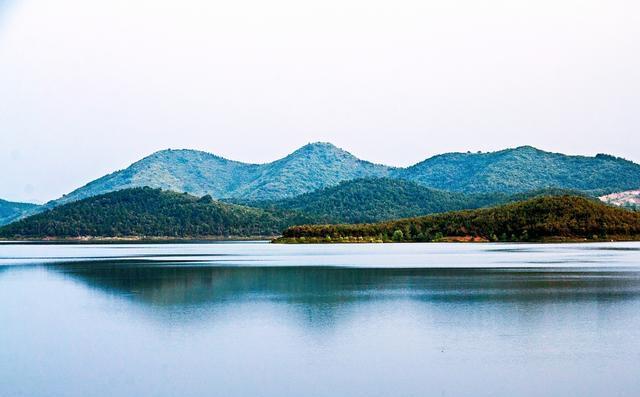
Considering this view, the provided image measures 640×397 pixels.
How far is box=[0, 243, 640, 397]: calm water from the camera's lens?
20859mm

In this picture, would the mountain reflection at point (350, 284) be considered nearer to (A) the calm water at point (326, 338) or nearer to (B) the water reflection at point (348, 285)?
(B) the water reflection at point (348, 285)

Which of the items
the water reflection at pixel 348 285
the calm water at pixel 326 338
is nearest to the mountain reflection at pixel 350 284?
the water reflection at pixel 348 285

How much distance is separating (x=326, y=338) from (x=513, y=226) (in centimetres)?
12668

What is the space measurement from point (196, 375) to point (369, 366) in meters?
4.85

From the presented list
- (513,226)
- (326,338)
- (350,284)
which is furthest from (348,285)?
(513,226)

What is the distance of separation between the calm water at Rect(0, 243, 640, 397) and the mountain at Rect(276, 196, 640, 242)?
3720 inches

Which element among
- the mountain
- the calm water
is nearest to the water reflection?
the calm water

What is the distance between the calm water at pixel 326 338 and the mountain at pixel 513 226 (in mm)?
94485

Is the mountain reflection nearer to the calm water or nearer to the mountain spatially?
the calm water

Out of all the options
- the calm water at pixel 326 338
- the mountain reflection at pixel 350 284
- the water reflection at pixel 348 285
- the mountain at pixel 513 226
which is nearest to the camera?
the calm water at pixel 326 338

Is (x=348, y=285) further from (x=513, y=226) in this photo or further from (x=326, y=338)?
(x=513, y=226)

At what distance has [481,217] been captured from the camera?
156125 mm

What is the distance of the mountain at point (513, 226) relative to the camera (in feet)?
460

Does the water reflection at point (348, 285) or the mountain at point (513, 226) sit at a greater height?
the mountain at point (513, 226)
